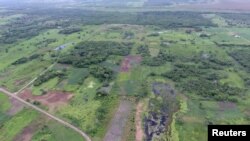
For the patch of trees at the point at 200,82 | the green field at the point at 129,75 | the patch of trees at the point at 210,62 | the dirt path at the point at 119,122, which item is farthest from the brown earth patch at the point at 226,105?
the patch of trees at the point at 210,62

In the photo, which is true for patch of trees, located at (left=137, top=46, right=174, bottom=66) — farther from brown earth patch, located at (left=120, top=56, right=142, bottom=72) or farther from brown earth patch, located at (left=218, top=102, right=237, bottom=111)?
brown earth patch, located at (left=218, top=102, right=237, bottom=111)

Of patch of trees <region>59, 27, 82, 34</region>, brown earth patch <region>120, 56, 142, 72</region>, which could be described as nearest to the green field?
brown earth patch <region>120, 56, 142, 72</region>

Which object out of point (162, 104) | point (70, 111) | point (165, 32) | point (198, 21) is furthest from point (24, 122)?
point (198, 21)

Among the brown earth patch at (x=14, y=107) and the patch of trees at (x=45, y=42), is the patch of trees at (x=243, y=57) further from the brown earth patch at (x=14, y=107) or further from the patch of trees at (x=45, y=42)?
the patch of trees at (x=45, y=42)

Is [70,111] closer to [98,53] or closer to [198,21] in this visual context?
[98,53]

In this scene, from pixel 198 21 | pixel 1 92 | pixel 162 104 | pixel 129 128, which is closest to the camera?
pixel 129 128

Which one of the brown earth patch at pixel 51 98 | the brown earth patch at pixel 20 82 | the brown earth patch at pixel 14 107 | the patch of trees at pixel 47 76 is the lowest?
the brown earth patch at pixel 14 107
